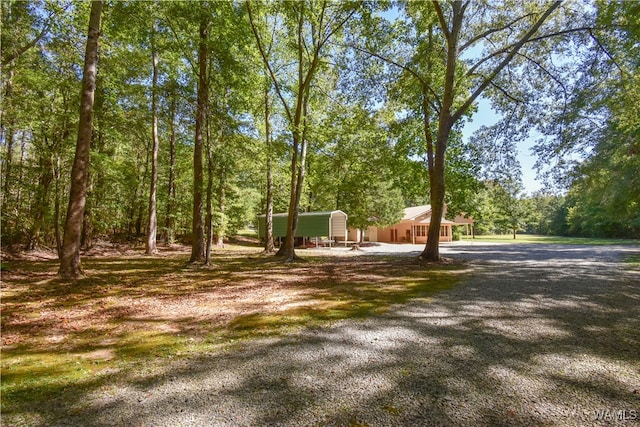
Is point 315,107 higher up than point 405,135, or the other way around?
point 315,107

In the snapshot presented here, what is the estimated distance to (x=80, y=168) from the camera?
6.93 meters

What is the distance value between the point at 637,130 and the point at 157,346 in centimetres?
1624

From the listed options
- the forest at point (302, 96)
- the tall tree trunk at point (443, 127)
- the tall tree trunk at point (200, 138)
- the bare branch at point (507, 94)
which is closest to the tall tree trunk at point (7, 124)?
the forest at point (302, 96)

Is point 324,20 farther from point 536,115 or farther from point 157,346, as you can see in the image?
point 157,346

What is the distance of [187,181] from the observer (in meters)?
21.2

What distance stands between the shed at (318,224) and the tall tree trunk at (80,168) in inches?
624

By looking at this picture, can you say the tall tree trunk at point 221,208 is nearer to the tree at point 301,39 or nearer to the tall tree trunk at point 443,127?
the tree at point 301,39

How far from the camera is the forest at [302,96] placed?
9.45 meters

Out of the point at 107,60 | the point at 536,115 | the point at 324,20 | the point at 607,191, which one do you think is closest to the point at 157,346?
the point at 107,60

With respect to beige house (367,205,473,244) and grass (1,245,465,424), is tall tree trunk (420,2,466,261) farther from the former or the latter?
beige house (367,205,473,244)

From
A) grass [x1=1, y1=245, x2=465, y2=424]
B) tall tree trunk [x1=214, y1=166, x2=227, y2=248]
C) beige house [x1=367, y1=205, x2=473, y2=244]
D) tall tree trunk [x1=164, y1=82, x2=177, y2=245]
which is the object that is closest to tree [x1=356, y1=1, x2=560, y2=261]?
grass [x1=1, y1=245, x2=465, y2=424]

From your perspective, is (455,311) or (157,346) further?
(455,311)

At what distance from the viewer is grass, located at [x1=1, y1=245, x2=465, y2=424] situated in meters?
2.74

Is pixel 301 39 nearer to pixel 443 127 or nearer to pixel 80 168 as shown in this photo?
pixel 443 127
